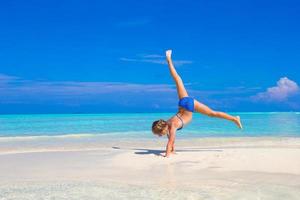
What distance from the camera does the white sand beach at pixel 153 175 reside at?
21.1 feet

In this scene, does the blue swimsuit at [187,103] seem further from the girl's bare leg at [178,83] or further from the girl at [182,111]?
the girl's bare leg at [178,83]

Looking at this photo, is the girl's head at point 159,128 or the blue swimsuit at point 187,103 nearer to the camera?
the girl's head at point 159,128

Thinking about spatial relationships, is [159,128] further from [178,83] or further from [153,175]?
[153,175]

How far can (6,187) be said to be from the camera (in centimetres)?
709

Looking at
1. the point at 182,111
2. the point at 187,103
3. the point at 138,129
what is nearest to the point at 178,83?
the point at 187,103

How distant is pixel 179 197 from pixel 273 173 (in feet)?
9.22

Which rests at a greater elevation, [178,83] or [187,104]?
[178,83]

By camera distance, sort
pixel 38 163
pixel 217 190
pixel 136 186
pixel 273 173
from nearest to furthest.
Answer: pixel 217 190, pixel 136 186, pixel 273 173, pixel 38 163

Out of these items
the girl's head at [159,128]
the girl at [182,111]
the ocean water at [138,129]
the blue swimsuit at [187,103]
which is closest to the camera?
the girl's head at [159,128]

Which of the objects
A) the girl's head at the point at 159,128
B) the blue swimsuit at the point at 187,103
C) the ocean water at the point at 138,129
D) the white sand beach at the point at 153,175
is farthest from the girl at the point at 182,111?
the ocean water at the point at 138,129

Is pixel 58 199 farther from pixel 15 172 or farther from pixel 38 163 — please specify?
pixel 38 163

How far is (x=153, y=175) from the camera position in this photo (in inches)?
323

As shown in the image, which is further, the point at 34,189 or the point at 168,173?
the point at 168,173

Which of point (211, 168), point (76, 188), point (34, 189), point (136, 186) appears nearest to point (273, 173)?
point (211, 168)
